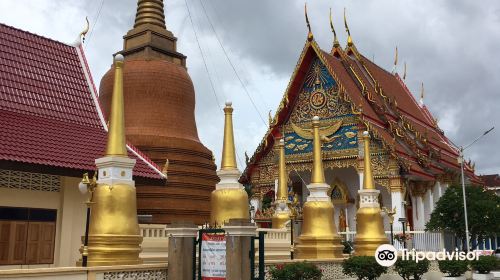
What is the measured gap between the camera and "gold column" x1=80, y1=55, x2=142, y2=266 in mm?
9633

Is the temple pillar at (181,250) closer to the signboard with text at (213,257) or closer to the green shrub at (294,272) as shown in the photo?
the signboard with text at (213,257)

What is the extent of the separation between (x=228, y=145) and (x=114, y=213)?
14.6 ft

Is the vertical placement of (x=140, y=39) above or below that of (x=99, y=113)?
above

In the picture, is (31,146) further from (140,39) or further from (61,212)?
(140,39)

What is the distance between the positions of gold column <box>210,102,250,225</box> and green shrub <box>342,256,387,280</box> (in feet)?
9.21

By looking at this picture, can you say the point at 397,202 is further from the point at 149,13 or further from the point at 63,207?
the point at 63,207

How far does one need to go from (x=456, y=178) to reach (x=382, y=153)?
7183 millimetres

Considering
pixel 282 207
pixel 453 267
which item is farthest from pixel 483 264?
pixel 282 207

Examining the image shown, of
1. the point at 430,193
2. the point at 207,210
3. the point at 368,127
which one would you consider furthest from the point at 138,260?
the point at 430,193

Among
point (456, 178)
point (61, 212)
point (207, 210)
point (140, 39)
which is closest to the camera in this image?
point (61, 212)

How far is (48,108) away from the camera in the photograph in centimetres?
1374

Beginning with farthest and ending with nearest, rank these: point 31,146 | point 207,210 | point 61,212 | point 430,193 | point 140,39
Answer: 1. point 430,193
2. point 140,39
3. point 207,210
4. point 61,212
5. point 31,146

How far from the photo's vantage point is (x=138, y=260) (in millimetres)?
9930

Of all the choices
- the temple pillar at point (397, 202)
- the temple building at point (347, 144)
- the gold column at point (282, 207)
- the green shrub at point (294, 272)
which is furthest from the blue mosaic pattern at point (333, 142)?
the green shrub at point (294, 272)
